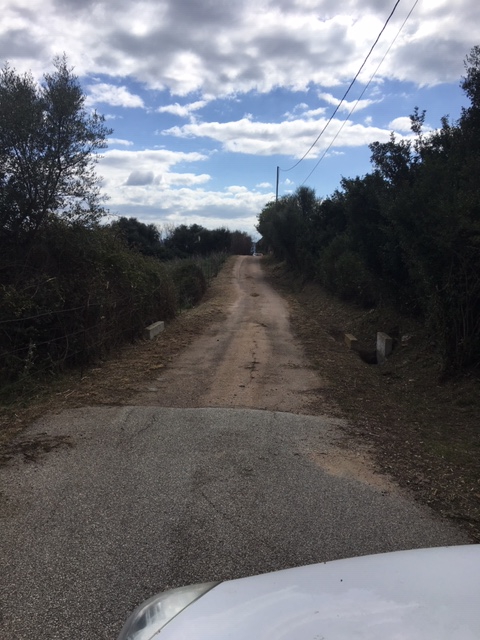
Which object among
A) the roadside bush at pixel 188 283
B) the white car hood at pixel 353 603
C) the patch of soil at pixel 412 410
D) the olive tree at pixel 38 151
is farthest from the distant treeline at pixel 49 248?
the roadside bush at pixel 188 283

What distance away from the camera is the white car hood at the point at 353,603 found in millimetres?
1519

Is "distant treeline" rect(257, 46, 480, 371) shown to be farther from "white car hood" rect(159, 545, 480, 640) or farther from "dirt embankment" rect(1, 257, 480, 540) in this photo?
"white car hood" rect(159, 545, 480, 640)

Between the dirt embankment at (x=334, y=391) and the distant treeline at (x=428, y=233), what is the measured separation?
0.77 meters

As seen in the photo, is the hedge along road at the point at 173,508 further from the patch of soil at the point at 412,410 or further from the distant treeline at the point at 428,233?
the distant treeline at the point at 428,233

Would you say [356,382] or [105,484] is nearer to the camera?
[105,484]

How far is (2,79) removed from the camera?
8.14 meters

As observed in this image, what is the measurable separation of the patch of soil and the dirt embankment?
1cm

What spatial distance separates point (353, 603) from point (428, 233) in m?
7.18

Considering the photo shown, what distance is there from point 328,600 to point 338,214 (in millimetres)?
24989

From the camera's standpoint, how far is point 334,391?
7.54 metres

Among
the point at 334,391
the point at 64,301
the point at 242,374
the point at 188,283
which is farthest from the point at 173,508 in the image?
the point at 188,283

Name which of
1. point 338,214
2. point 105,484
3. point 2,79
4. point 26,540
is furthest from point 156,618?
point 338,214

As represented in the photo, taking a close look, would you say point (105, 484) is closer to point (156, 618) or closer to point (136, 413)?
point (136, 413)

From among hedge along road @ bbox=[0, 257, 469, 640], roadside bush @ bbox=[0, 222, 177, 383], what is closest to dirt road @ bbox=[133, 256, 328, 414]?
hedge along road @ bbox=[0, 257, 469, 640]
